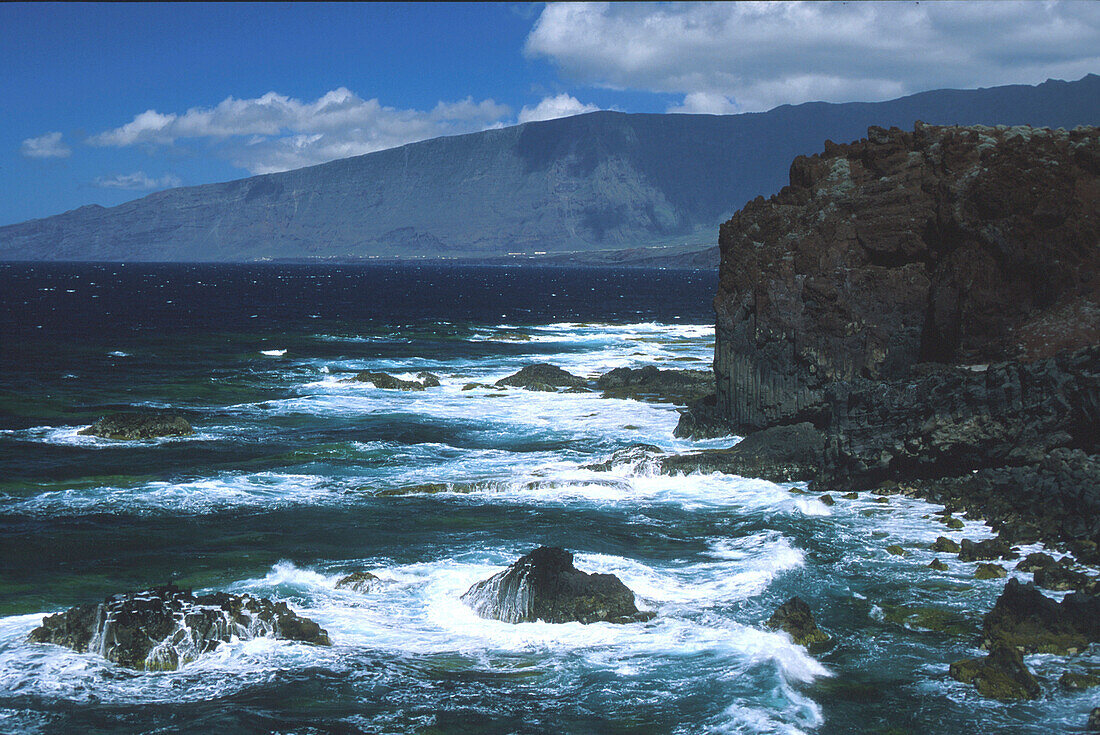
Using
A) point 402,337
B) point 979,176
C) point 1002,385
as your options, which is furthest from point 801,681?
point 402,337

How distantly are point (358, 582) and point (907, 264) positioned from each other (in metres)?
23.9

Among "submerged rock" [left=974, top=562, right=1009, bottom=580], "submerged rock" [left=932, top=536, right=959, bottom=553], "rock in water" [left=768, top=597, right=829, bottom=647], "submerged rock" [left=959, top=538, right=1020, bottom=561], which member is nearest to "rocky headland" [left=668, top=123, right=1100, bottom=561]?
"submerged rock" [left=959, top=538, right=1020, bottom=561]

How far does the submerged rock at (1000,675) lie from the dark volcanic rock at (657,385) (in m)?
29.6

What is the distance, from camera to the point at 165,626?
1834cm

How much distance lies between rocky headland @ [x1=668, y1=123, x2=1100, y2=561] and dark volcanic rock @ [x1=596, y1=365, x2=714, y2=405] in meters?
6.36

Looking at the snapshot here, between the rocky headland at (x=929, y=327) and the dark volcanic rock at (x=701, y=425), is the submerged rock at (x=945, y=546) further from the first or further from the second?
the dark volcanic rock at (x=701, y=425)

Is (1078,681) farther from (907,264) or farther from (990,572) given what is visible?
(907,264)

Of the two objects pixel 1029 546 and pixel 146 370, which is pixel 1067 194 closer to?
pixel 1029 546

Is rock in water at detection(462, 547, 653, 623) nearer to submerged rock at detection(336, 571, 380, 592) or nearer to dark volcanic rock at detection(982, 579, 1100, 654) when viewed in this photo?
submerged rock at detection(336, 571, 380, 592)

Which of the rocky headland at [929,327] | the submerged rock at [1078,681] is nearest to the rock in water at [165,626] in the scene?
the submerged rock at [1078,681]

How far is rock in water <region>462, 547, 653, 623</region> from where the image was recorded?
→ 1986cm

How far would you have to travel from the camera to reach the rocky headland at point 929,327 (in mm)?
27109

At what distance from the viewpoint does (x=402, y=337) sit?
84.9m

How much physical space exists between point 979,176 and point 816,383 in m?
9.08
